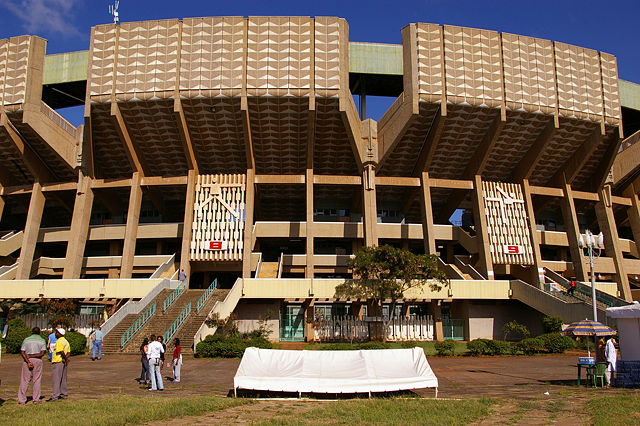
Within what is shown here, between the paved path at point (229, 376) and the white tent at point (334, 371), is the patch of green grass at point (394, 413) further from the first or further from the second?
the paved path at point (229, 376)

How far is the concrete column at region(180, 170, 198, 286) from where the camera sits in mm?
39156

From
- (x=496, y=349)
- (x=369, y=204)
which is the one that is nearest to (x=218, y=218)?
(x=369, y=204)

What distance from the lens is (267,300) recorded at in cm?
3734

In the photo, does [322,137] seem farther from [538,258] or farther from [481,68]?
[538,258]

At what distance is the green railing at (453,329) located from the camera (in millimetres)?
38400

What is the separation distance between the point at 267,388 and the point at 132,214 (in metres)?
30.7

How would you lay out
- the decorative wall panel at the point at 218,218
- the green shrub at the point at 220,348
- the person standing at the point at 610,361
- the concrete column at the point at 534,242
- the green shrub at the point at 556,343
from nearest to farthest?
the person standing at the point at 610,361
the green shrub at the point at 220,348
the green shrub at the point at 556,343
the decorative wall panel at the point at 218,218
the concrete column at the point at 534,242

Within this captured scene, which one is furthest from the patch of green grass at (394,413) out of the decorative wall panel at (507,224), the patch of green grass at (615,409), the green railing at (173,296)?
the decorative wall panel at (507,224)

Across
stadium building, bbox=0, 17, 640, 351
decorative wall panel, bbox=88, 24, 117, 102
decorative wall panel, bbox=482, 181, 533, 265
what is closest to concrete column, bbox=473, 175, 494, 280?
stadium building, bbox=0, 17, 640, 351

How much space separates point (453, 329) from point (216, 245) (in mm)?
18194

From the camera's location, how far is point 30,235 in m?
42.4

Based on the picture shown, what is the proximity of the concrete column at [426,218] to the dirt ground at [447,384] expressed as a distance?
15.1 m

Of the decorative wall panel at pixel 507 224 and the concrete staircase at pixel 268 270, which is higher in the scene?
the decorative wall panel at pixel 507 224

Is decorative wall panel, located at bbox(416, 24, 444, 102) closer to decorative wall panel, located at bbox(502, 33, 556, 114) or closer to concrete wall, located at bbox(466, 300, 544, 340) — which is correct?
decorative wall panel, located at bbox(502, 33, 556, 114)
